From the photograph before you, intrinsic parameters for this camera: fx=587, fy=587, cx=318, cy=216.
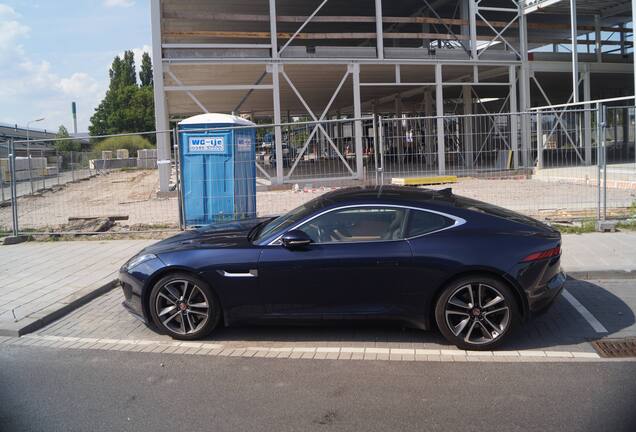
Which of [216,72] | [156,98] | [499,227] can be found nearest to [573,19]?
[216,72]

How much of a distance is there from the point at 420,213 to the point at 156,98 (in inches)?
626

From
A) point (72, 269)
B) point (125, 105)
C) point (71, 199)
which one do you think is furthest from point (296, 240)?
point (125, 105)

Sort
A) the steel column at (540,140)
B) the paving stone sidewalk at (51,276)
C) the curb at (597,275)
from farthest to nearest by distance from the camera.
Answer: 1. the steel column at (540,140)
2. the curb at (597,275)
3. the paving stone sidewalk at (51,276)

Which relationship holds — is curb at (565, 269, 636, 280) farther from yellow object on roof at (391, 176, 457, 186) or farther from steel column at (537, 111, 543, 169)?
steel column at (537, 111, 543, 169)

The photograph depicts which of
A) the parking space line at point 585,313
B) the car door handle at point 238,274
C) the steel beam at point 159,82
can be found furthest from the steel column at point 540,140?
the car door handle at point 238,274

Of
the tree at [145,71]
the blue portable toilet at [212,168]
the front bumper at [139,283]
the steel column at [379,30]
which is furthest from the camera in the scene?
the tree at [145,71]

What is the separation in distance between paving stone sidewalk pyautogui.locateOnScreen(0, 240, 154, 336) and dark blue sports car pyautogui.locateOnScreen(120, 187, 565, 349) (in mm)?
1758

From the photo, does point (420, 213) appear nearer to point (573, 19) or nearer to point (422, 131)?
point (422, 131)

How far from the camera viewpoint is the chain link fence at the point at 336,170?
10.7 m

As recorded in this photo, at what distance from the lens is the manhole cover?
5047mm

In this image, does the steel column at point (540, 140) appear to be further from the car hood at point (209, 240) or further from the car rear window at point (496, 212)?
the car hood at point (209, 240)

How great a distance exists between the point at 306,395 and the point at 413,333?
1.73 meters

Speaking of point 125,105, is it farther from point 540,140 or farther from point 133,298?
point 133,298

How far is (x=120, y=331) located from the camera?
6.20 metres
